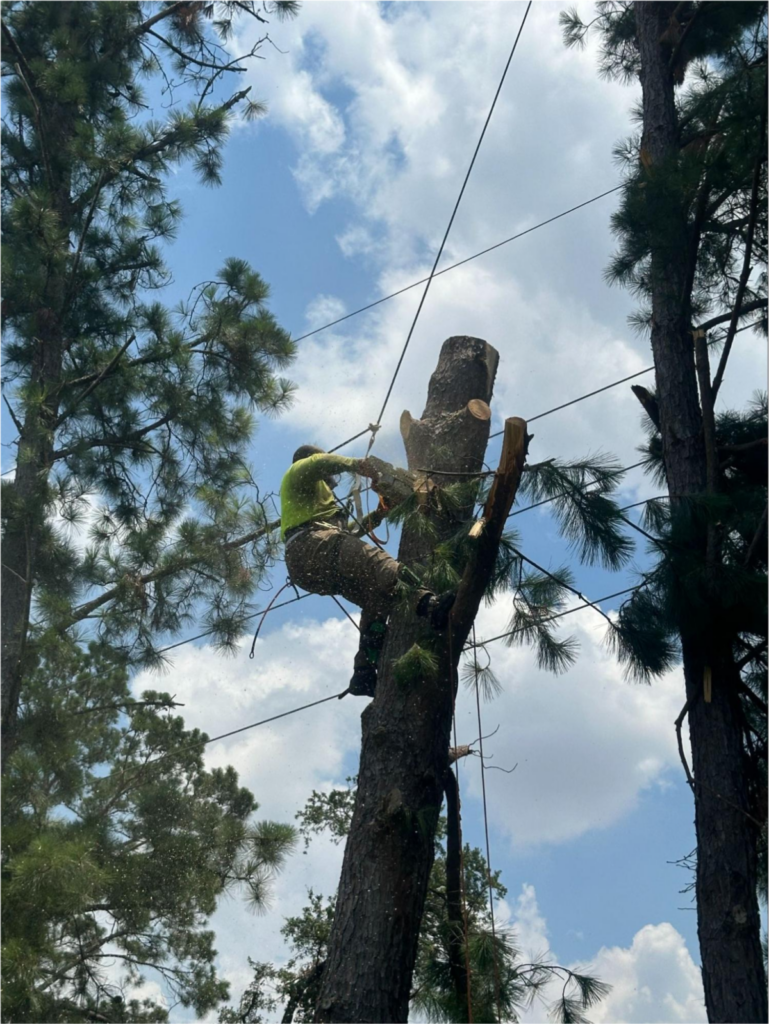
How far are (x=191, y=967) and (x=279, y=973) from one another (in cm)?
121

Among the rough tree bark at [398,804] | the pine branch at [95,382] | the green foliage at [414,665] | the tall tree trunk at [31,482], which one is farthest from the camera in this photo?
the pine branch at [95,382]

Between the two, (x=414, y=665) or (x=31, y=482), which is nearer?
(x=414, y=665)

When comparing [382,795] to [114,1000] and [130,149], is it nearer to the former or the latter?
[114,1000]

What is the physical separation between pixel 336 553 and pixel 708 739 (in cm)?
200

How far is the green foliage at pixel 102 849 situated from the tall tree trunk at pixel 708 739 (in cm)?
334

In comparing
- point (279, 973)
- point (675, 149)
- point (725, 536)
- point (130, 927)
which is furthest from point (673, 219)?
point (279, 973)

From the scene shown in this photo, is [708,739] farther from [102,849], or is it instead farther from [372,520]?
[102,849]

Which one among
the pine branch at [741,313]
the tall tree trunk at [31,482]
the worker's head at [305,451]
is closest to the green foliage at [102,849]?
the tall tree trunk at [31,482]

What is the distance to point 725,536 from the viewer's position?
12.9 ft

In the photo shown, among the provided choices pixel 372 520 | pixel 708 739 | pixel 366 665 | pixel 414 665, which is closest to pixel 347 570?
pixel 372 520

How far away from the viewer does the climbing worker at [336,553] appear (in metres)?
4.89

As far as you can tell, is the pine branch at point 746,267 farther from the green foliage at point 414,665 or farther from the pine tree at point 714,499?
the green foliage at point 414,665

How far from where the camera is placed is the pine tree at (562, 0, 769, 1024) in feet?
12.1

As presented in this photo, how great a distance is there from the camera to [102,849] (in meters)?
6.45
